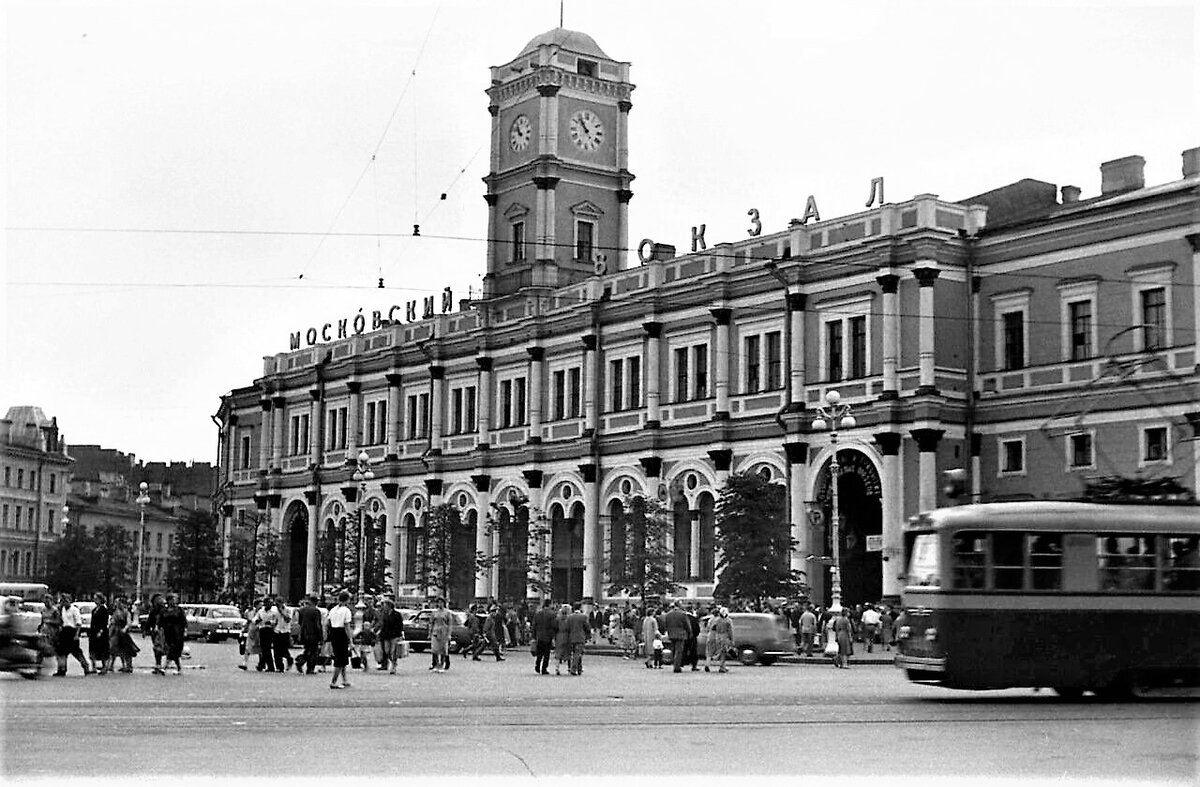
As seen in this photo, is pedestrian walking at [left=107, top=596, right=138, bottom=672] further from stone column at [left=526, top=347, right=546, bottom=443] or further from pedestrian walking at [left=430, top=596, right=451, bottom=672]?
stone column at [left=526, top=347, right=546, bottom=443]

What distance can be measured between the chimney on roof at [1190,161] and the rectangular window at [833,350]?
12111mm

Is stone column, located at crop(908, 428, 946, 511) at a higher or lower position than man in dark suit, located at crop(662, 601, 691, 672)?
higher

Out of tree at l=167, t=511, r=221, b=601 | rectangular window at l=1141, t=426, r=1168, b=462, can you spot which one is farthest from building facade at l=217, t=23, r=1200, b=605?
tree at l=167, t=511, r=221, b=601

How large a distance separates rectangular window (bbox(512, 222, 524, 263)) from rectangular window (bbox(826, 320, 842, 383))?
21.3 meters

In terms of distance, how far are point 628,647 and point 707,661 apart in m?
11.7

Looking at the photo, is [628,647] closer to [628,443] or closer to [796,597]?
[796,597]

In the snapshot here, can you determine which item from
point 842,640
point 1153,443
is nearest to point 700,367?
point 1153,443

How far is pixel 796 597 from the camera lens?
52938 millimetres

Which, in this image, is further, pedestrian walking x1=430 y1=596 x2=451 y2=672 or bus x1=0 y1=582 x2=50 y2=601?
bus x1=0 y1=582 x2=50 y2=601

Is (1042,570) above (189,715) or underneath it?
above

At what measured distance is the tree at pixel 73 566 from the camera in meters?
113

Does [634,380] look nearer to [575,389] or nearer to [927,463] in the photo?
[575,389]

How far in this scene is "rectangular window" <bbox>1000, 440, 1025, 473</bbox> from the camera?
54125 mm

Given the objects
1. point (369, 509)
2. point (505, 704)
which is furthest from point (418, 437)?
point (505, 704)
